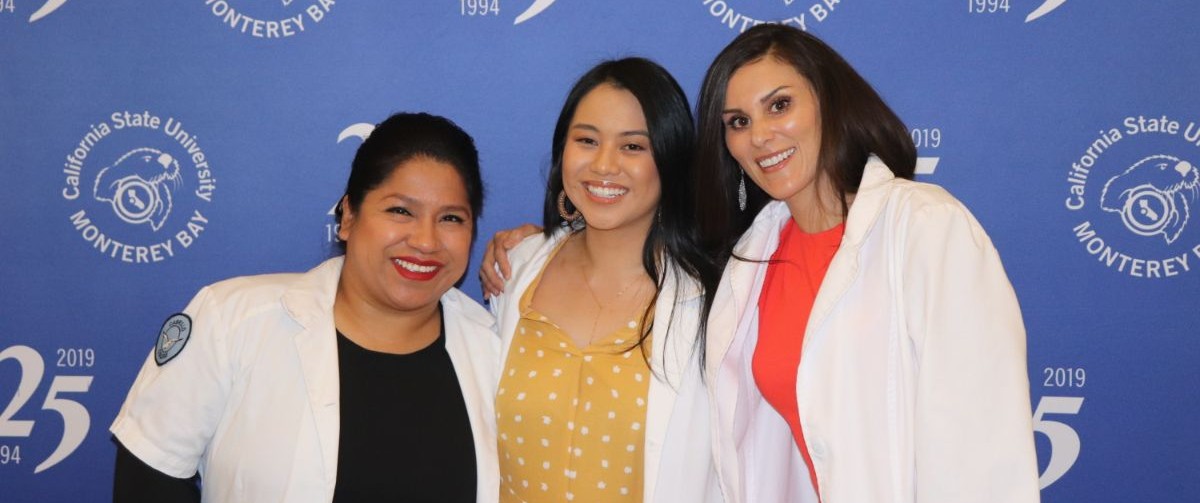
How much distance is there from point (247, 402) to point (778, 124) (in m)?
1.23

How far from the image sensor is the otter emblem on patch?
6.23 feet

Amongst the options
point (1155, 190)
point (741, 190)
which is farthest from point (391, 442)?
point (1155, 190)

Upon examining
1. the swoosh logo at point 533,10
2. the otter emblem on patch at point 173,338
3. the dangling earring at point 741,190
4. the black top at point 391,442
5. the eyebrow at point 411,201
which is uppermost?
the swoosh logo at point 533,10

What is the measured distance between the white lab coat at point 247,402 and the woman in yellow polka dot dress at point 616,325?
1.41 ft

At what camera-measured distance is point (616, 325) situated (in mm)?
2168

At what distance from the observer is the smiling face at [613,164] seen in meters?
2.15

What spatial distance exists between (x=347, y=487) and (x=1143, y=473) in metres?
2.23

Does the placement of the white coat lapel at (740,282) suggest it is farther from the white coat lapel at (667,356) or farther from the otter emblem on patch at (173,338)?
the otter emblem on patch at (173,338)

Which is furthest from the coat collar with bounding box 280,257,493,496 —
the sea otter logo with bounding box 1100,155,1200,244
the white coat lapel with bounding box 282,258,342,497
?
the sea otter logo with bounding box 1100,155,1200,244

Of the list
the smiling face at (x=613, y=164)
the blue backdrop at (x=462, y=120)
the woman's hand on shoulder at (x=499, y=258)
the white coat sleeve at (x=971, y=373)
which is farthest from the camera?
the blue backdrop at (x=462, y=120)

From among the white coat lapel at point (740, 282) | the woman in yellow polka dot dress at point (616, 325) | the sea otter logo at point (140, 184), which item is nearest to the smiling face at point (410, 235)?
the woman in yellow polka dot dress at point (616, 325)

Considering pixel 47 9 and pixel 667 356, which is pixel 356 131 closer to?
pixel 47 9

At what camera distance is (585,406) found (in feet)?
6.80

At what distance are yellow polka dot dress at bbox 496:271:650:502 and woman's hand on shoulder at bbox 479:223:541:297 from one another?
0.25 m
